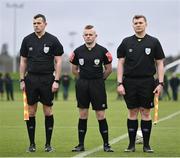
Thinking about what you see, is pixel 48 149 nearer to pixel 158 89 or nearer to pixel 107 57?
pixel 107 57

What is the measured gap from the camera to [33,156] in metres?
11.1

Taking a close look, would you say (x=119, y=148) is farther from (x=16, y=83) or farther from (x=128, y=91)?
(x=16, y=83)

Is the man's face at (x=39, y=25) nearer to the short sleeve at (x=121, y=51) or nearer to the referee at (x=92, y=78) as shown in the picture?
the referee at (x=92, y=78)

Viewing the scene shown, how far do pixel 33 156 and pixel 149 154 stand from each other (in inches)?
73.8

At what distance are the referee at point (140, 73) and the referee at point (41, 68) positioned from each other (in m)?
1.10

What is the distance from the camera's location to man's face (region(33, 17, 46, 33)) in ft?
38.4

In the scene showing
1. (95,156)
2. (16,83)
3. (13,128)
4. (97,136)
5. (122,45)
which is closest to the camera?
(95,156)

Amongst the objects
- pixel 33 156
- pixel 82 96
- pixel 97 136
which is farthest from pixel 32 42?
pixel 97 136

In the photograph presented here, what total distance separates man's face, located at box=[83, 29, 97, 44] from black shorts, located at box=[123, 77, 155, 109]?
3.01ft

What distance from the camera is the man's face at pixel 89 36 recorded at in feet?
38.2

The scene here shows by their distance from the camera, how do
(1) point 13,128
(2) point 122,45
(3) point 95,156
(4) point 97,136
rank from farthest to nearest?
(1) point 13,128 → (4) point 97,136 → (2) point 122,45 → (3) point 95,156

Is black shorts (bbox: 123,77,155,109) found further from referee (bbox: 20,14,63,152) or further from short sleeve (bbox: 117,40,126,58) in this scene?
referee (bbox: 20,14,63,152)

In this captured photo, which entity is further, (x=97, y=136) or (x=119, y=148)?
(x=97, y=136)

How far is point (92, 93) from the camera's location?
38.9 ft
